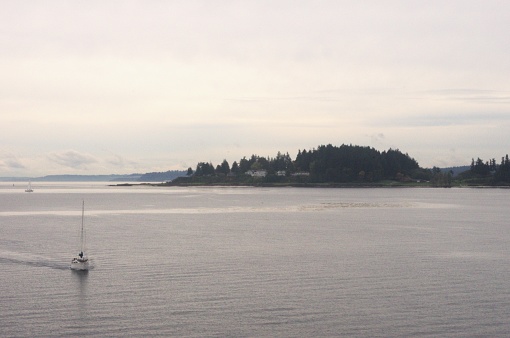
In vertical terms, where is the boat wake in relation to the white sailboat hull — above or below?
below

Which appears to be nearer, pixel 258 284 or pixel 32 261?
pixel 258 284

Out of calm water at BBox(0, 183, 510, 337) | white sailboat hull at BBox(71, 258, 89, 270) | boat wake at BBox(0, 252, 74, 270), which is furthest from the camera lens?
boat wake at BBox(0, 252, 74, 270)

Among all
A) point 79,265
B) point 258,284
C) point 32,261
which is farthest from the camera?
point 32,261

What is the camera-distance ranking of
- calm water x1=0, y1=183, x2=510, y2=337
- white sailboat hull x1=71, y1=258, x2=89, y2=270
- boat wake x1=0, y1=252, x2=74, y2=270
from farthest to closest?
1. boat wake x1=0, y1=252, x2=74, y2=270
2. white sailboat hull x1=71, y1=258, x2=89, y2=270
3. calm water x1=0, y1=183, x2=510, y2=337

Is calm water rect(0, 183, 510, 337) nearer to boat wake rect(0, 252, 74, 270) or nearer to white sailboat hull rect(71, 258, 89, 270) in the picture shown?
boat wake rect(0, 252, 74, 270)

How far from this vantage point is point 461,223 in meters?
92.7

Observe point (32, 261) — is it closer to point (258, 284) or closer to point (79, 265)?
point (79, 265)

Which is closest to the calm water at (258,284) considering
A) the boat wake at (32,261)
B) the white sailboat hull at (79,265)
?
the boat wake at (32,261)

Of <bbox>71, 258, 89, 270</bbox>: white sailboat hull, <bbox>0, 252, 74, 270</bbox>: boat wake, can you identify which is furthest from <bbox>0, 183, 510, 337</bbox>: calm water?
<bbox>71, 258, 89, 270</bbox>: white sailboat hull

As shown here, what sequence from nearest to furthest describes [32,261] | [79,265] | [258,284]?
[258,284], [79,265], [32,261]

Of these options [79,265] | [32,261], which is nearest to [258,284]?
[79,265]

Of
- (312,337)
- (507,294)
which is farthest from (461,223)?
(312,337)

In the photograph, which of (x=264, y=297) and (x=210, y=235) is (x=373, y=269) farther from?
(x=210, y=235)

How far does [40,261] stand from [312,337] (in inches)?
1204
